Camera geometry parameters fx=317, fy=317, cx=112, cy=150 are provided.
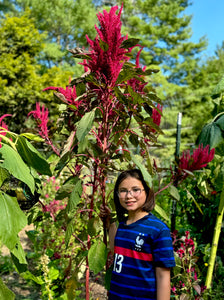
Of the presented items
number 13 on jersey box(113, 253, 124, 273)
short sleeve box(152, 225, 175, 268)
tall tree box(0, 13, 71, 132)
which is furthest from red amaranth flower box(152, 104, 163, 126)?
tall tree box(0, 13, 71, 132)

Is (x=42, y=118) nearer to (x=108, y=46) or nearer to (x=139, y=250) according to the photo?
(x=108, y=46)

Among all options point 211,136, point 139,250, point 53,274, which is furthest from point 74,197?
point 53,274

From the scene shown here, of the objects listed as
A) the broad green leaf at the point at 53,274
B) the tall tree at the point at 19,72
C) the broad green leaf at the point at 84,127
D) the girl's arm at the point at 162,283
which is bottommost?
the broad green leaf at the point at 53,274

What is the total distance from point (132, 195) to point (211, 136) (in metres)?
0.82

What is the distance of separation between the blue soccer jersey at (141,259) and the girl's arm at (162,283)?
0.09 feet

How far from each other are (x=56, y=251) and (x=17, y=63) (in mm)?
9202

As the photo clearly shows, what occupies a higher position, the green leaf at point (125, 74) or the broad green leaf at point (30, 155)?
the green leaf at point (125, 74)

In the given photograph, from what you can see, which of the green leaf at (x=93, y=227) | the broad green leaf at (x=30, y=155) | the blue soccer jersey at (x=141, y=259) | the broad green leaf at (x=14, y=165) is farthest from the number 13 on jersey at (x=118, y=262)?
the broad green leaf at (x=14, y=165)

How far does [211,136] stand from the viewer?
2.02m

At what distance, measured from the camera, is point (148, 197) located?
5.02 ft

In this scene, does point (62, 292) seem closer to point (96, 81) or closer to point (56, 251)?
point (56, 251)

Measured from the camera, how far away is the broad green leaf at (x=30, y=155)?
1.21 metres

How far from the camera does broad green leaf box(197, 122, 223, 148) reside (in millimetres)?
1984

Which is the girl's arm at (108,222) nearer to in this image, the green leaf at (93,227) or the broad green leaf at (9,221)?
the green leaf at (93,227)
